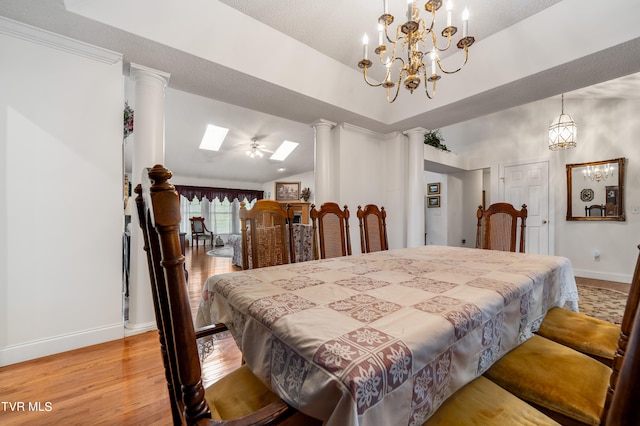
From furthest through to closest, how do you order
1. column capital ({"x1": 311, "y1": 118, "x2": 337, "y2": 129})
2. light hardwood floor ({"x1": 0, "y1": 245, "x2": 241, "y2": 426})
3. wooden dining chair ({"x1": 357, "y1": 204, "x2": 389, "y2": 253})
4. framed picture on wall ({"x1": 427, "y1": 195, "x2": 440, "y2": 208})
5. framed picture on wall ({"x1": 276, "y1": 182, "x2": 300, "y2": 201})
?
framed picture on wall ({"x1": 276, "y1": 182, "x2": 300, "y2": 201}), framed picture on wall ({"x1": 427, "y1": 195, "x2": 440, "y2": 208}), column capital ({"x1": 311, "y1": 118, "x2": 337, "y2": 129}), wooden dining chair ({"x1": 357, "y1": 204, "x2": 389, "y2": 253}), light hardwood floor ({"x1": 0, "y1": 245, "x2": 241, "y2": 426})

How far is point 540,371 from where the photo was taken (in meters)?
0.92

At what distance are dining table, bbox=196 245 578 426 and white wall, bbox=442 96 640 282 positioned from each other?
4.27 m

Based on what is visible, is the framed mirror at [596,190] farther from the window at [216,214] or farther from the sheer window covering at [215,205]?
the window at [216,214]

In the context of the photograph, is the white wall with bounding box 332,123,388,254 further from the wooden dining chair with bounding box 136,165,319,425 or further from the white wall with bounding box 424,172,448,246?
the wooden dining chair with bounding box 136,165,319,425

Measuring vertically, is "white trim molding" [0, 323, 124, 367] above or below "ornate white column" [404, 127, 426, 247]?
below

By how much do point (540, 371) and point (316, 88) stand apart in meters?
2.80

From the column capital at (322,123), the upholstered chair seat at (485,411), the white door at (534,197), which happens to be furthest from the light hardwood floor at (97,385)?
the white door at (534,197)

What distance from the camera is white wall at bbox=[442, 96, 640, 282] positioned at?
3879 mm

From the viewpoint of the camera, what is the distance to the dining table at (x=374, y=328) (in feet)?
1.73

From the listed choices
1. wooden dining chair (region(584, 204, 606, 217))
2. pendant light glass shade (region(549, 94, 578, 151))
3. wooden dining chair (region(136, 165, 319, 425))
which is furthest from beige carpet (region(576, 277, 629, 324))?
wooden dining chair (region(136, 165, 319, 425))

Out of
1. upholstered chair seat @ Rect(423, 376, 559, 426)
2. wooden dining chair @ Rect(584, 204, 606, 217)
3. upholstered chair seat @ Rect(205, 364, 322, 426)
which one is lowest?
upholstered chair seat @ Rect(205, 364, 322, 426)

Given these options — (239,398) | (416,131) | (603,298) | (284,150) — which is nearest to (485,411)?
(239,398)

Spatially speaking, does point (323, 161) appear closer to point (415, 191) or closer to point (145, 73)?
point (415, 191)

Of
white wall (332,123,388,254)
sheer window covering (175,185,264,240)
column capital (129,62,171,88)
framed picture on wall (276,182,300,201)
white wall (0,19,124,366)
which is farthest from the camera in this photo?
framed picture on wall (276,182,300,201)
